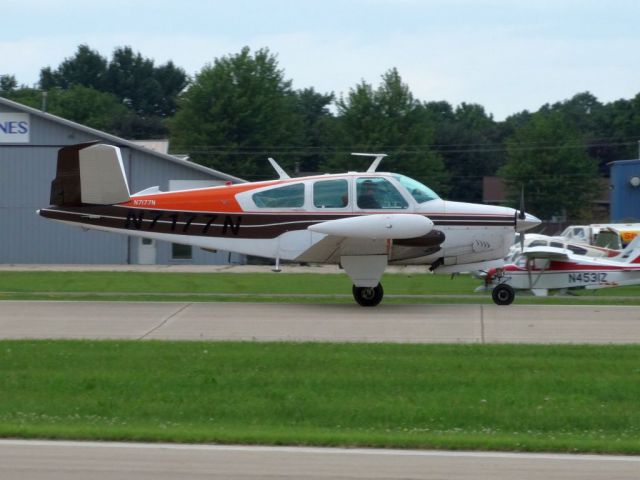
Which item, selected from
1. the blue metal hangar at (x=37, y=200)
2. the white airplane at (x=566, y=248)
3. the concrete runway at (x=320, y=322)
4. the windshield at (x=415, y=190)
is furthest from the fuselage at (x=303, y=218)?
the blue metal hangar at (x=37, y=200)

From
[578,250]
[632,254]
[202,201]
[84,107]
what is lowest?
[578,250]

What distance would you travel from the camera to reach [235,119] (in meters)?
71.8

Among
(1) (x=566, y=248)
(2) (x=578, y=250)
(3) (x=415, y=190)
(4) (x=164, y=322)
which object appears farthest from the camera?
(1) (x=566, y=248)

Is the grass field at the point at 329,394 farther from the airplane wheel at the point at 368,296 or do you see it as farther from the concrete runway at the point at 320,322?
the airplane wheel at the point at 368,296

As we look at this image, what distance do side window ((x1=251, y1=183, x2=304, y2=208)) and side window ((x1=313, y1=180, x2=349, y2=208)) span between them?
26 centimetres

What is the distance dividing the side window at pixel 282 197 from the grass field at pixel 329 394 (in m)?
5.17

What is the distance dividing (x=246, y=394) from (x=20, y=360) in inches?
121

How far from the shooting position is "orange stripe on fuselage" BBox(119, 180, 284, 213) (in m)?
17.9

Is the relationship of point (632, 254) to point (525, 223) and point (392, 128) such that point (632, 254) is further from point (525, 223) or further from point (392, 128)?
point (392, 128)

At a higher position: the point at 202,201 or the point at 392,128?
the point at 392,128

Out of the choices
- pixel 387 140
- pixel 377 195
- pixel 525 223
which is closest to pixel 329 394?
pixel 377 195

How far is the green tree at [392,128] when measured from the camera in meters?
65.3

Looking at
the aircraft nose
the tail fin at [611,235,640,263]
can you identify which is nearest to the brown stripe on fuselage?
the aircraft nose

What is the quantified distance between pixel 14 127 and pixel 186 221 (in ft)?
91.9
